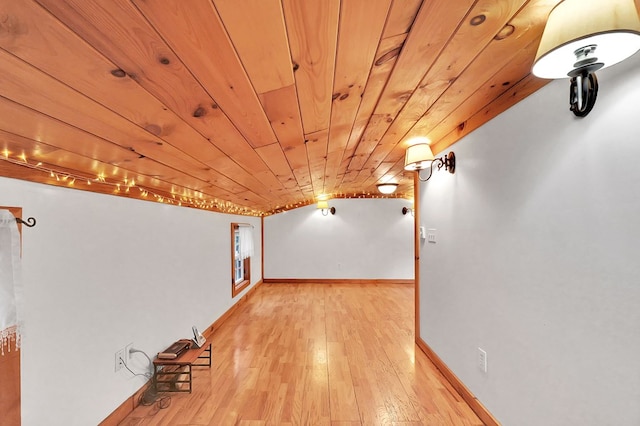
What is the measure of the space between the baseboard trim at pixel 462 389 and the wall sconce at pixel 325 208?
365cm

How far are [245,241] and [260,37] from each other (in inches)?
171

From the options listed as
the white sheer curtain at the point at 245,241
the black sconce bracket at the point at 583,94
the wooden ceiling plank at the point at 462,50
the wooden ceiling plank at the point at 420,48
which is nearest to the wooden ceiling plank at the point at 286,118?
the wooden ceiling plank at the point at 420,48

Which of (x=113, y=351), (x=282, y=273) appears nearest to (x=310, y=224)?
(x=282, y=273)

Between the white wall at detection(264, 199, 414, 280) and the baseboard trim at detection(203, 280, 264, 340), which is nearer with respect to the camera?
the baseboard trim at detection(203, 280, 264, 340)

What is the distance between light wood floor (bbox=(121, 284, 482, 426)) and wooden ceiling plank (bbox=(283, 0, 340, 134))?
2.00 metres

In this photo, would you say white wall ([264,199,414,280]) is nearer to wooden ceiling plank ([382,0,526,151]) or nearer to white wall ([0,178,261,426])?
white wall ([0,178,261,426])

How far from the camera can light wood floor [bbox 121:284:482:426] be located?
188 cm

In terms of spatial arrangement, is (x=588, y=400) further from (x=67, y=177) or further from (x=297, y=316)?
(x=297, y=316)

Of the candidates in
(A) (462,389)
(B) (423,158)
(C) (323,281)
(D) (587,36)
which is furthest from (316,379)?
(C) (323,281)

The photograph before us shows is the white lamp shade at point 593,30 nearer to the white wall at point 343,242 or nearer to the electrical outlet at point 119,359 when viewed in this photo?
the electrical outlet at point 119,359

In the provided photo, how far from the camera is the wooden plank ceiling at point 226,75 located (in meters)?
0.64

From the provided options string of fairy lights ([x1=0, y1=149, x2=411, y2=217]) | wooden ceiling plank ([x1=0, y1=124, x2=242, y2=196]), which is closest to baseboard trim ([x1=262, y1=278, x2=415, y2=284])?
string of fairy lights ([x1=0, y1=149, x2=411, y2=217])

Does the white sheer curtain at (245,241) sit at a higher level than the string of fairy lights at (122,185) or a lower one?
lower

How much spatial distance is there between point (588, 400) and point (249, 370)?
7.61 feet
